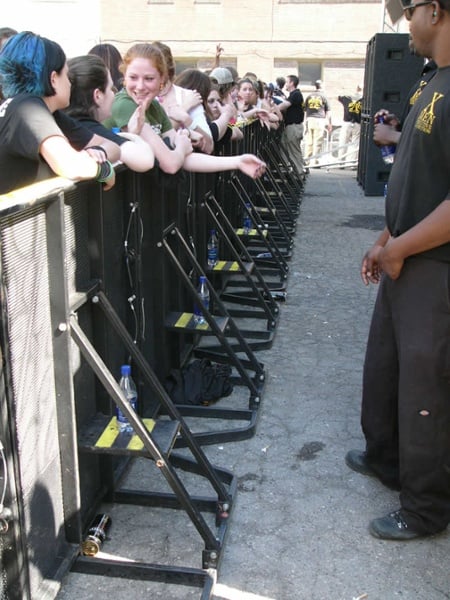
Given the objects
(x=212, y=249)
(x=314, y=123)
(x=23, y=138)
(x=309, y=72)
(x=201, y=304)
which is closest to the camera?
(x=23, y=138)

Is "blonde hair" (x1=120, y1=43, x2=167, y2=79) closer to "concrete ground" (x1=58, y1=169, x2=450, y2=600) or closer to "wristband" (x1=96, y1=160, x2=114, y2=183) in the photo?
"wristband" (x1=96, y1=160, x2=114, y2=183)

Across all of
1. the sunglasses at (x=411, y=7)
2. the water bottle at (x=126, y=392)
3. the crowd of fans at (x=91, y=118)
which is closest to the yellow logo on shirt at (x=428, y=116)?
the sunglasses at (x=411, y=7)

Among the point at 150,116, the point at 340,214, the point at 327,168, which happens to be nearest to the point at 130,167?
the point at 150,116

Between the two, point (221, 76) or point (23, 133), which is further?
point (221, 76)

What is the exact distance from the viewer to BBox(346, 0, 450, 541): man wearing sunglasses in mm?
2801

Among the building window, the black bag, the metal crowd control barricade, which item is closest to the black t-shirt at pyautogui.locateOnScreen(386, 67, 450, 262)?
the metal crowd control barricade

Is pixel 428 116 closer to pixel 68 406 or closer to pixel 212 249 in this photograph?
pixel 68 406

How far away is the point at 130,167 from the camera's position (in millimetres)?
3219

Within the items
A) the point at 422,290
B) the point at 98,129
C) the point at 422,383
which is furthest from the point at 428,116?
the point at 98,129

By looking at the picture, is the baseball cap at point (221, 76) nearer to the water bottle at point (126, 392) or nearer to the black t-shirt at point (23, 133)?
the water bottle at point (126, 392)

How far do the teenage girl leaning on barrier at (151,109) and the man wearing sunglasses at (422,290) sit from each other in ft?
4.01

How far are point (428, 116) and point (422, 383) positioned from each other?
1.08m

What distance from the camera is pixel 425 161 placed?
2.82 m

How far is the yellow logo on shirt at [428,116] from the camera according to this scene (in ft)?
9.07
